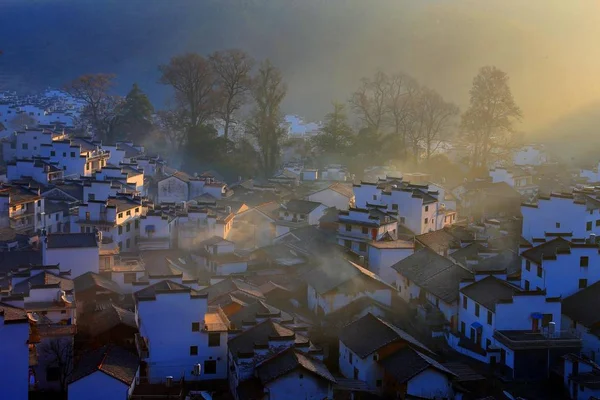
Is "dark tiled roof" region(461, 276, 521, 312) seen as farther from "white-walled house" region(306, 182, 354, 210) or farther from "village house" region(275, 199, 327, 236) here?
"white-walled house" region(306, 182, 354, 210)

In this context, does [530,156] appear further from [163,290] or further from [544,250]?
[163,290]

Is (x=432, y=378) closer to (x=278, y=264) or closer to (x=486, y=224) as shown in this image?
(x=278, y=264)

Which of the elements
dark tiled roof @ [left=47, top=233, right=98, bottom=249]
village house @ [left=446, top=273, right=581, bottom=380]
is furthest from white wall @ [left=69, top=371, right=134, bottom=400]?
village house @ [left=446, top=273, right=581, bottom=380]

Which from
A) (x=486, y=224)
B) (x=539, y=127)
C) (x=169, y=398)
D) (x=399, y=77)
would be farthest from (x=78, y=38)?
(x=169, y=398)

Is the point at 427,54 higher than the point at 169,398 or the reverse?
higher

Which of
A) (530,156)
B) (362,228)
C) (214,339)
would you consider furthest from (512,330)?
(530,156)

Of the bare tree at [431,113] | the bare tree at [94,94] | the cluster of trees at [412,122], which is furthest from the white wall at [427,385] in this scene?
the bare tree at [94,94]
